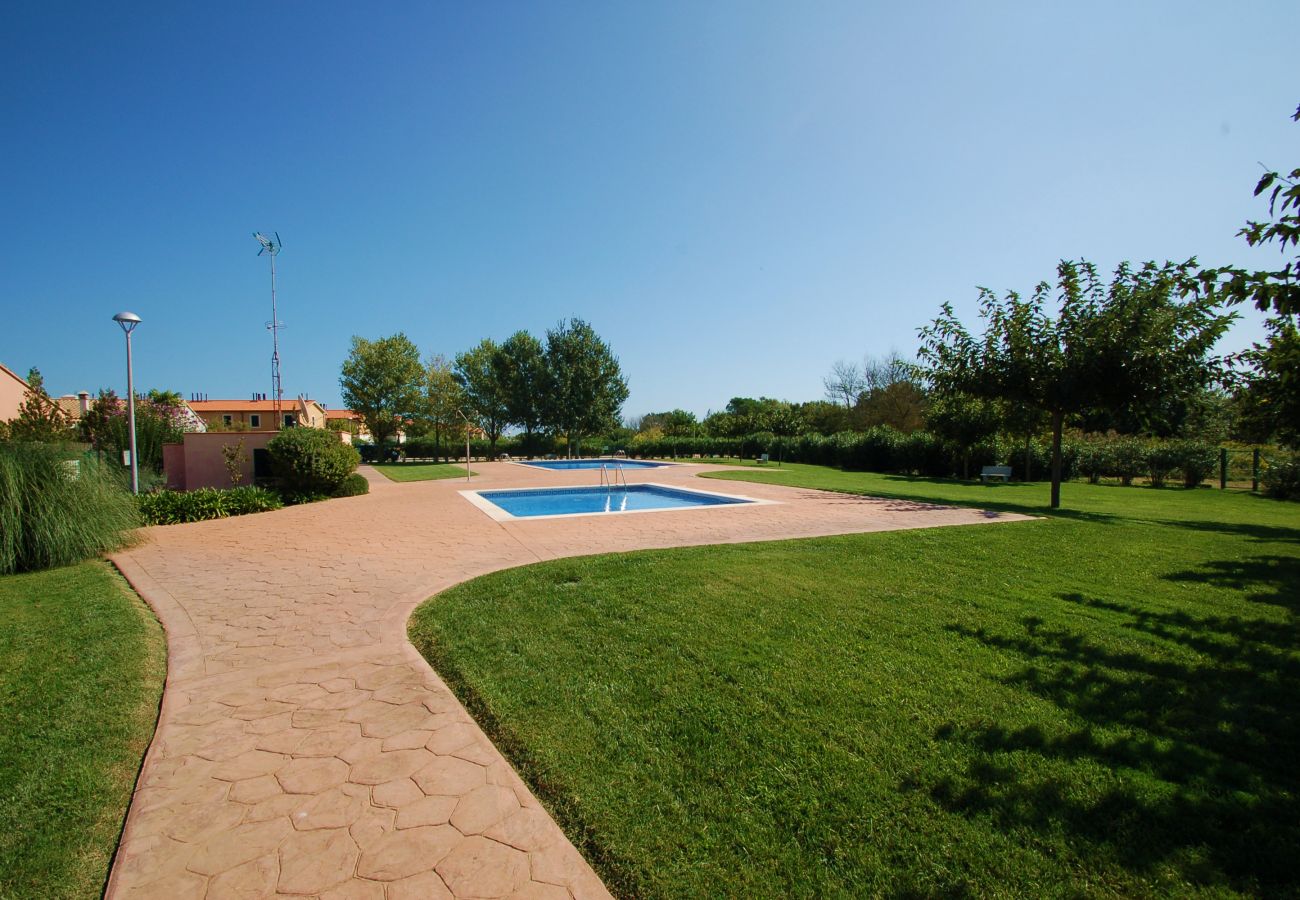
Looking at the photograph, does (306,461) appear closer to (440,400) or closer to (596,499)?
(596,499)

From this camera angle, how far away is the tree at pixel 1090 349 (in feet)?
33.7

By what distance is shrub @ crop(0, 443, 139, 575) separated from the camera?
6.37 m

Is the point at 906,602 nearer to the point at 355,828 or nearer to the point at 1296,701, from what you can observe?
the point at 1296,701

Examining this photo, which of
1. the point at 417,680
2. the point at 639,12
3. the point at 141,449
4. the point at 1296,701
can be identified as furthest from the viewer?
the point at 141,449

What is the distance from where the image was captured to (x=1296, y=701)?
9.46 feet

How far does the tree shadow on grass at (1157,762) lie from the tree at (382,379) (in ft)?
118

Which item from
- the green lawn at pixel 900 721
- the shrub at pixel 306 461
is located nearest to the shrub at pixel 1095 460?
the green lawn at pixel 900 721

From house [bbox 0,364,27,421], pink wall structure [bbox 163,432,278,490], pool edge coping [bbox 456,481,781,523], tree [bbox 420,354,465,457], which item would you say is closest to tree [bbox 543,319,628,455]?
tree [bbox 420,354,465,457]

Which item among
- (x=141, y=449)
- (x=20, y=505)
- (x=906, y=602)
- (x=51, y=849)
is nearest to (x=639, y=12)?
(x=906, y=602)

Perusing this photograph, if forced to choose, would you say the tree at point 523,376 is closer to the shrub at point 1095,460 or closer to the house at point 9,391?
the house at point 9,391

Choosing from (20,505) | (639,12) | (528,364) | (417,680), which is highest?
(639,12)

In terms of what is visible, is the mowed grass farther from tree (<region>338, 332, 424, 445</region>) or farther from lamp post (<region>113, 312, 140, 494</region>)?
tree (<region>338, 332, 424, 445</region>)

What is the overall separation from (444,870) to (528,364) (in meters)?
37.5

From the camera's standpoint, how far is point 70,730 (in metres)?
2.81
